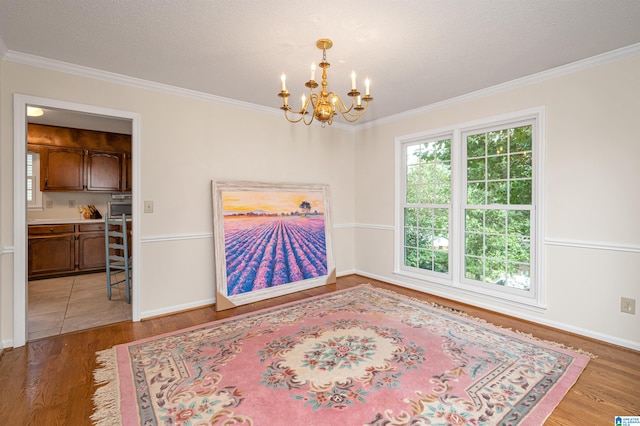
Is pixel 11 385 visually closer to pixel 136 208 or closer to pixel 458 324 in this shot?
pixel 136 208

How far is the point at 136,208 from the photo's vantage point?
10.8 ft

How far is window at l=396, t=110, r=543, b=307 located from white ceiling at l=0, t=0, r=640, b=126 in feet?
2.47

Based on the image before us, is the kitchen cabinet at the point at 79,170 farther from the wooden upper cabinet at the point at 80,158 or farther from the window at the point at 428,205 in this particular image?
the window at the point at 428,205

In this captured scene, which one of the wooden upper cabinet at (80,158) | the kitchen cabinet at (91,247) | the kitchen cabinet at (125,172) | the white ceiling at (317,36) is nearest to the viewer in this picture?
the white ceiling at (317,36)

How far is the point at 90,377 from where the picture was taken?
2.24 meters

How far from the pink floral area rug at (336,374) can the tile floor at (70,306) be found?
0.94m

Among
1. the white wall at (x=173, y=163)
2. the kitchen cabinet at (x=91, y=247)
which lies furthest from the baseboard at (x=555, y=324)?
the kitchen cabinet at (x=91, y=247)

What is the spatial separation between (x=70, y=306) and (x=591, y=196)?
18.6 ft

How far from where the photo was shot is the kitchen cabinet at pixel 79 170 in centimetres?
531

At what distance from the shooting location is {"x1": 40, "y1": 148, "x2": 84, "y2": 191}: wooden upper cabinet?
5.29m

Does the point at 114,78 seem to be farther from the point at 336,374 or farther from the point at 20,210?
the point at 336,374

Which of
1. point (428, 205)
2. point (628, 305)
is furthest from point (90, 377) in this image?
point (628, 305)

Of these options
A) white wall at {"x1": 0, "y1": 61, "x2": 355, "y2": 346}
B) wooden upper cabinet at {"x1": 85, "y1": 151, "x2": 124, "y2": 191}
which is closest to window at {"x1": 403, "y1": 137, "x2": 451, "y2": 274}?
white wall at {"x1": 0, "y1": 61, "x2": 355, "y2": 346}

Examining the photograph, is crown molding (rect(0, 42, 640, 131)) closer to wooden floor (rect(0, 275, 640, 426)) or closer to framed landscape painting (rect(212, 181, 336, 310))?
framed landscape painting (rect(212, 181, 336, 310))
